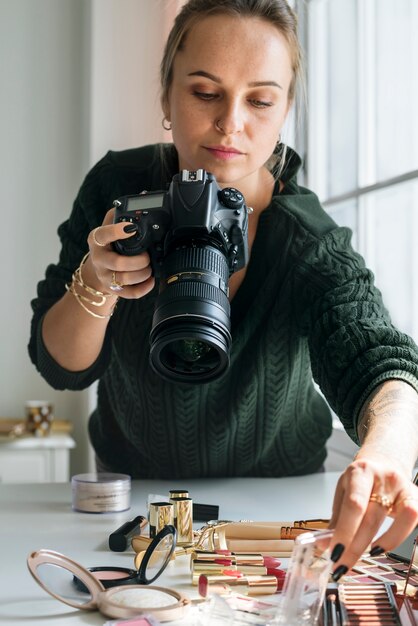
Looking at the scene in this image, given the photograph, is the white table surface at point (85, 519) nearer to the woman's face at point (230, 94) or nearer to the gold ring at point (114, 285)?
the gold ring at point (114, 285)

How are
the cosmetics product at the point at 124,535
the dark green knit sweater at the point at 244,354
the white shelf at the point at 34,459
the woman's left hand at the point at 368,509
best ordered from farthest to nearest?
the white shelf at the point at 34,459 → the dark green knit sweater at the point at 244,354 → the cosmetics product at the point at 124,535 → the woman's left hand at the point at 368,509

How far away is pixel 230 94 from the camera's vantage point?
3.00ft

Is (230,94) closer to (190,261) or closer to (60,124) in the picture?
(190,261)

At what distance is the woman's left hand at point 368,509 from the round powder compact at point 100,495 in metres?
0.42

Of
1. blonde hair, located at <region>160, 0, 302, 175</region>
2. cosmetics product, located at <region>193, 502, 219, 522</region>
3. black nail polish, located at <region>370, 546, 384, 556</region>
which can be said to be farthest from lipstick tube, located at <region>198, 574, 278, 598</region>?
blonde hair, located at <region>160, 0, 302, 175</region>

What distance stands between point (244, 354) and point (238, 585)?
45 centimetres

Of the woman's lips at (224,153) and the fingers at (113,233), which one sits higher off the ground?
the woman's lips at (224,153)

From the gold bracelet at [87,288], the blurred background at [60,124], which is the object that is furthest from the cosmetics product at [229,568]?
the blurred background at [60,124]

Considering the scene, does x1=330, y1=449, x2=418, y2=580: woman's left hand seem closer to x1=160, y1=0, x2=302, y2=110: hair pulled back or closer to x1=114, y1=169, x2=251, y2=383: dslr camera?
x1=114, y1=169, x2=251, y2=383: dslr camera

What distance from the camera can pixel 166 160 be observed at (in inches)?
44.3

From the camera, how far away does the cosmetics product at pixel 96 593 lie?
0.60 m

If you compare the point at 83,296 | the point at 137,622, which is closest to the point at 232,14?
the point at 83,296

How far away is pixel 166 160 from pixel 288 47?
0.75 feet

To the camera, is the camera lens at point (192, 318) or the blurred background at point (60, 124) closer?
the camera lens at point (192, 318)
